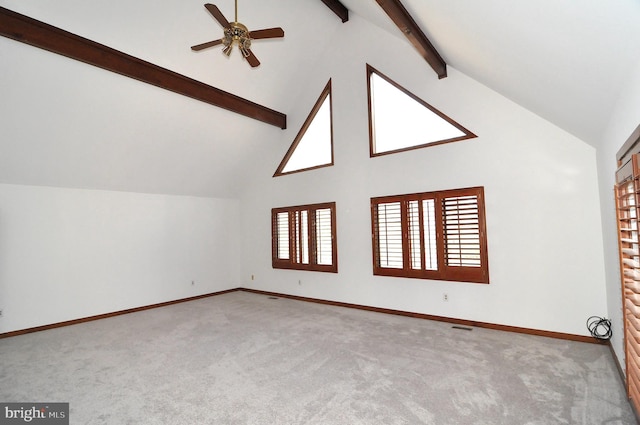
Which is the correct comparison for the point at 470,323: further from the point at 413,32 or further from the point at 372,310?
the point at 413,32

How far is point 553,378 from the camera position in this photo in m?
2.72

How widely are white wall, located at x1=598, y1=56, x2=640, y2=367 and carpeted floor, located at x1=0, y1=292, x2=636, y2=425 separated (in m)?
0.42

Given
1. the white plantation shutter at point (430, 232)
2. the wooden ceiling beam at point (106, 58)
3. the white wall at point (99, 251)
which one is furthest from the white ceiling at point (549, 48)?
the white wall at point (99, 251)

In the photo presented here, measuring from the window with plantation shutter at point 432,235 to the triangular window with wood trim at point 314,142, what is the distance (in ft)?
A: 5.02

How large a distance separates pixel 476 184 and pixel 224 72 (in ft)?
13.3

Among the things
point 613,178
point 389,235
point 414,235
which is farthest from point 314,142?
point 613,178

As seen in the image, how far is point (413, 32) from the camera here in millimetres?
3523

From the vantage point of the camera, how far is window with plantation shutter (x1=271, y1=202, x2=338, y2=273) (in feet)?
19.0

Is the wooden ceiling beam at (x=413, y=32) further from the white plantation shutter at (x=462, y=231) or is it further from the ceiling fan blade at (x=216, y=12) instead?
the white plantation shutter at (x=462, y=231)

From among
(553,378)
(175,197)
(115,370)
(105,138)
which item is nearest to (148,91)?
(105,138)

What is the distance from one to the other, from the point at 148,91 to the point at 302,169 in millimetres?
2931

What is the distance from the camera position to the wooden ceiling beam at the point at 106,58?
10.1 ft

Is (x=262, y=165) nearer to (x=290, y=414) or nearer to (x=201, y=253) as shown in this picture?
(x=201, y=253)

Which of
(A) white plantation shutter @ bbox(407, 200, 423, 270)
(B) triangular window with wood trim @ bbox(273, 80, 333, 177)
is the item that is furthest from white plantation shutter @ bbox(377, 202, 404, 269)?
(B) triangular window with wood trim @ bbox(273, 80, 333, 177)
